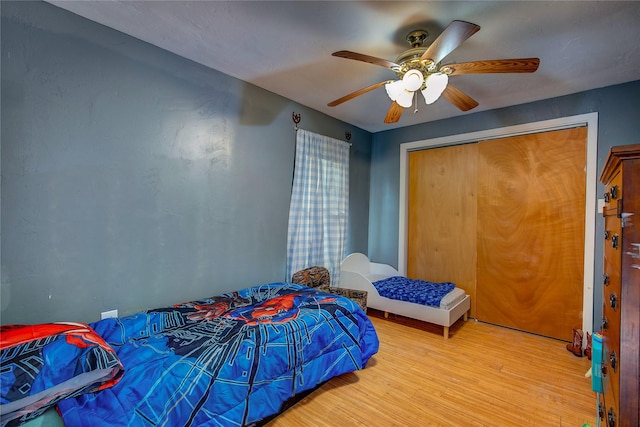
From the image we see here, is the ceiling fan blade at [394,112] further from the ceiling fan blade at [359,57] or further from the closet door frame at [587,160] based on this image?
the closet door frame at [587,160]

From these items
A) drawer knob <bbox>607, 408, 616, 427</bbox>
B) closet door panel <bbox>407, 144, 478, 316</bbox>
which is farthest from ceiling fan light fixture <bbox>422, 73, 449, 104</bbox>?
closet door panel <bbox>407, 144, 478, 316</bbox>

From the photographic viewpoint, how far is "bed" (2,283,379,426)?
3.85ft

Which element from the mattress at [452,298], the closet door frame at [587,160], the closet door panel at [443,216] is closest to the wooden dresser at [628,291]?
the mattress at [452,298]

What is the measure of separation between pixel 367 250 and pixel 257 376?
117 inches

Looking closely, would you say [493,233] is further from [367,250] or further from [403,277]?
[367,250]

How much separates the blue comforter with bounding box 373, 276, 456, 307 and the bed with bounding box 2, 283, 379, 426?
37.1 inches

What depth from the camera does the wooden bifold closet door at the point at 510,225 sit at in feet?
9.37

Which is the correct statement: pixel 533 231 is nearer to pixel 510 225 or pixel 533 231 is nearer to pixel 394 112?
pixel 510 225

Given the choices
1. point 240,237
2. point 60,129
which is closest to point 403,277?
point 240,237

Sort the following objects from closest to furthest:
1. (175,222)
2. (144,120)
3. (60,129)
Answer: (60,129)
(144,120)
(175,222)

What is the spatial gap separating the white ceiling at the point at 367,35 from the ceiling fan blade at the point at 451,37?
0.96ft

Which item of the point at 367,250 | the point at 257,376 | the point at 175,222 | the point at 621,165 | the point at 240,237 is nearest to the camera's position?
the point at 621,165

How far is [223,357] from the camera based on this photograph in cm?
146

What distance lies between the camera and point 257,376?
5.08 feet
